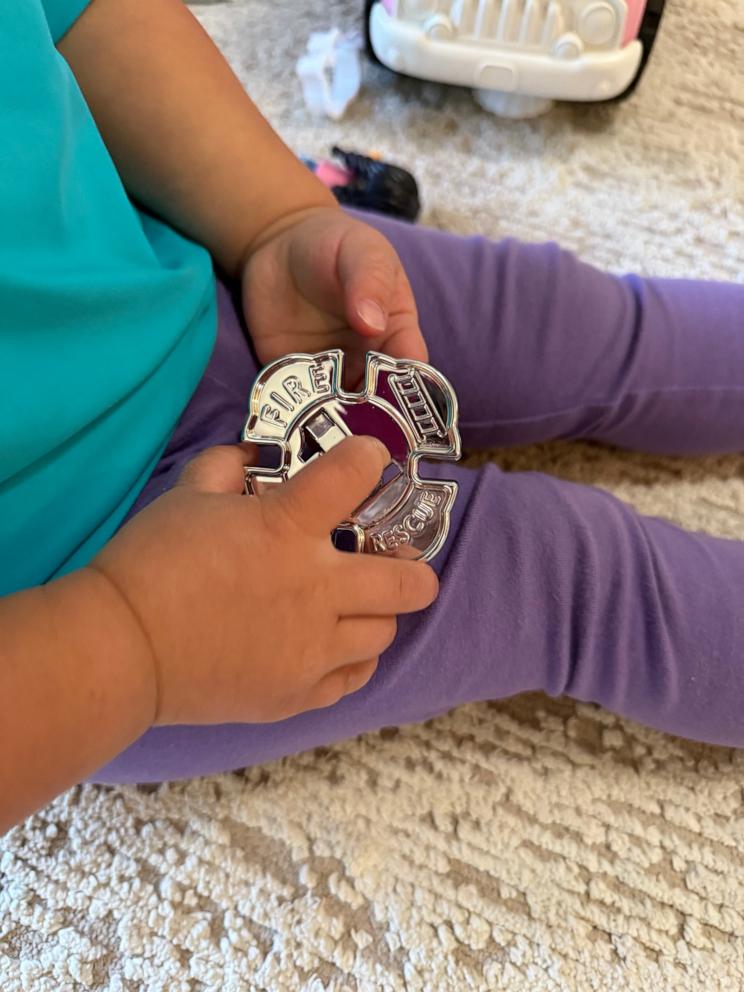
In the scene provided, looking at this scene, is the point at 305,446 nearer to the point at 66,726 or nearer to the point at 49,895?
the point at 66,726

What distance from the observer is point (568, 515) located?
0.50 m

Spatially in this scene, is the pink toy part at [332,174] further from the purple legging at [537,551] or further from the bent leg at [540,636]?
the bent leg at [540,636]

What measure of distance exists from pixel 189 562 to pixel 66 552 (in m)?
0.11

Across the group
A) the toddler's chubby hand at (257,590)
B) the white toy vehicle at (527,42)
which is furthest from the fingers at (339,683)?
the white toy vehicle at (527,42)

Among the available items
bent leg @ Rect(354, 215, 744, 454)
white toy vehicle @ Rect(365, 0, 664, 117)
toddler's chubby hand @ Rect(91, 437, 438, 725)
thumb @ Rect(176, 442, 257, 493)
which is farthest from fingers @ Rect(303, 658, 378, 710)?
white toy vehicle @ Rect(365, 0, 664, 117)

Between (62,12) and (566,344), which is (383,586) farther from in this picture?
(62,12)

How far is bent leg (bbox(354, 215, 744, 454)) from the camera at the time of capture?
22.3 inches

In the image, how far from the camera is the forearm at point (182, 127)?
1.70 feet

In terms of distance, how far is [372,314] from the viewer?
46 cm

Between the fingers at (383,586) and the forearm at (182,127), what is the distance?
0.24 metres

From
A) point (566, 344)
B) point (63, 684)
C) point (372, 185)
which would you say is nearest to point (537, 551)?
point (566, 344)

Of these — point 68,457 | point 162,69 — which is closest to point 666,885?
point 68,457

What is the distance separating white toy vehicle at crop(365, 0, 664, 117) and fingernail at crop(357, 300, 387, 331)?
0.37 metres

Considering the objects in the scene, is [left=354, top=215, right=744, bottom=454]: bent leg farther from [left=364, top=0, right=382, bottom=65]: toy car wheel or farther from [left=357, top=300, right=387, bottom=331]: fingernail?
[left=364, top=0, right=382, bottom=65]: toy car wheel
